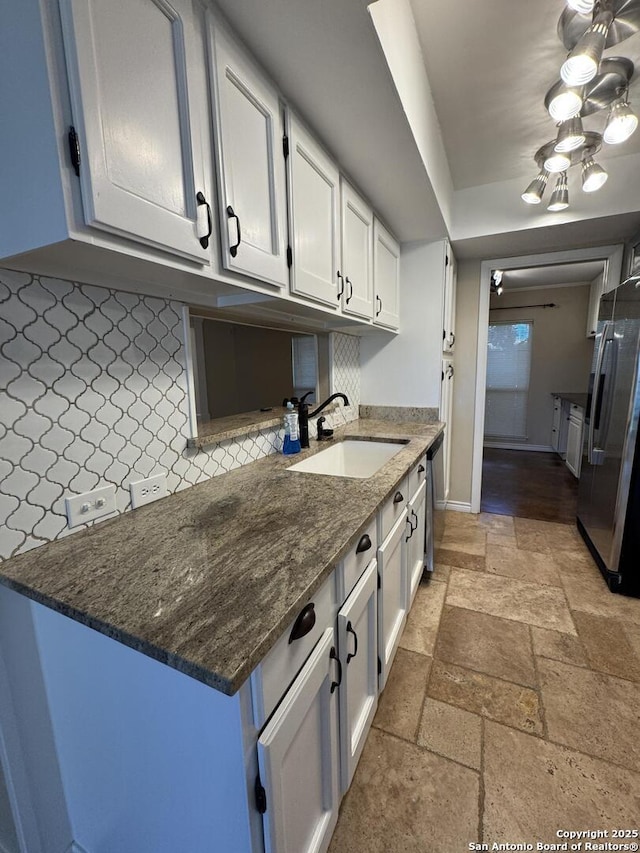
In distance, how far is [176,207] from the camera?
32.1 inches

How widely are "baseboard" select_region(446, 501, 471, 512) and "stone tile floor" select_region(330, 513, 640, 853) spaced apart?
40.4 inches

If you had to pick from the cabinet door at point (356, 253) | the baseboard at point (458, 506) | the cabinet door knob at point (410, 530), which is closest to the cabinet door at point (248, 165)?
the cabinet door at point (356, 253)

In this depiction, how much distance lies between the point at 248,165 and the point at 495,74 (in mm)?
1408

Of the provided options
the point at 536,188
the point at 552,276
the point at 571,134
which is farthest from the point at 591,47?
the point at 552,276

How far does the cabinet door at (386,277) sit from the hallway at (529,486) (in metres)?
2.05

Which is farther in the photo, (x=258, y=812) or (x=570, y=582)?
(x=570, y=582)

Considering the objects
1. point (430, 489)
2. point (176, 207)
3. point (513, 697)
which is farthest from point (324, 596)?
point (430, 489)

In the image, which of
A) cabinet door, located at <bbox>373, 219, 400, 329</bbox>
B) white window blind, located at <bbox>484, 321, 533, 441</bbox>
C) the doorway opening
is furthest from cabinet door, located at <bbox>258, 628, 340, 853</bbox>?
white window blind, located at <bbox>484, 321, 533, 441</bbox>

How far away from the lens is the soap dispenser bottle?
1.77 meters

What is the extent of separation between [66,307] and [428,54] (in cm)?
176

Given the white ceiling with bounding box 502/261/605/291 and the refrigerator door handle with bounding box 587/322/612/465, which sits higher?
the white ceiling with bounding box 502/261/605/291

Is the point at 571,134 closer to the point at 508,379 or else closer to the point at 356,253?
the point at 356,253

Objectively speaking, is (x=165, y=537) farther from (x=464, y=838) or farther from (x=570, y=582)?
(x=570, y=582)

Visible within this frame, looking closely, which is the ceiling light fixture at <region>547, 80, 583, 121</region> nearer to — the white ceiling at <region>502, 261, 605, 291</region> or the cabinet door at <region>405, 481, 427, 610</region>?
the cabinet door at <region>405, 481, 427, 610</region>
